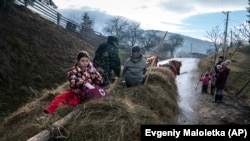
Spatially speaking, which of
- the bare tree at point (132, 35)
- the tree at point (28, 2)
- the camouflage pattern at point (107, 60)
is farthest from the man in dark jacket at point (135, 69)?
the bare tree at point (132, 35)

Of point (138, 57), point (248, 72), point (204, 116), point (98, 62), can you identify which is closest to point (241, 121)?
point (204, 116)

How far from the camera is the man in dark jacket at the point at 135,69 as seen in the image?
32.2 ft

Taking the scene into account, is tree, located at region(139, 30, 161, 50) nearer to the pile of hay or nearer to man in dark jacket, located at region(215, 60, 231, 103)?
man in dark jacket, located at region(215, 60, 231, 103)

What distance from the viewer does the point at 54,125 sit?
550cm

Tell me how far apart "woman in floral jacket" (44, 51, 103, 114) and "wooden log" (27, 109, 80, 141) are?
0.66m

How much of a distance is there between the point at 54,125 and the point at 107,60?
192 inches

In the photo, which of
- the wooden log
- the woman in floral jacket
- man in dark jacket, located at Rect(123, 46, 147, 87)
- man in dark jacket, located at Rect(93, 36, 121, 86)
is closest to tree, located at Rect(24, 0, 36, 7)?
man in dark jacket, located at Rect(93, 36, 121, 86)

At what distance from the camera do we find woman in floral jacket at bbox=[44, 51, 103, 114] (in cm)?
677

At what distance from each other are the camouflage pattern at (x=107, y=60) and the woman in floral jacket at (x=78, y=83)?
99.8 inches

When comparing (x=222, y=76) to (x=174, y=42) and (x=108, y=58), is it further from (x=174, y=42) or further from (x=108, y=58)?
(x=174, y=42)

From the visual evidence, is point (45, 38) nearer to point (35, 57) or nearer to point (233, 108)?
point (35, 57)

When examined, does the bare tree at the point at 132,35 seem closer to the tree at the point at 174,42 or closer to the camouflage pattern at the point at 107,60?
the tree at the point at 174,42

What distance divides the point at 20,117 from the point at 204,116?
24.0ft

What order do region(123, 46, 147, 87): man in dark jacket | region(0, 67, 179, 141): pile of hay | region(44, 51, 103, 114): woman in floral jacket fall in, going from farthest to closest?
region(123, 46, 147, 87): man in dark jacket < region(44, 51, 103, 114): woman in floral jacket < region(0, 67, 179, 141): pile of hay
